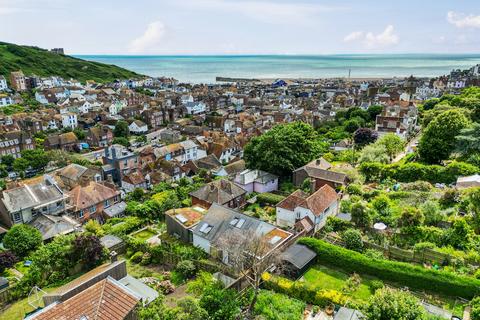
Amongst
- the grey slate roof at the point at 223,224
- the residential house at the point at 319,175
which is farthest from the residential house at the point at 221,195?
the residential house at the point at 319,175

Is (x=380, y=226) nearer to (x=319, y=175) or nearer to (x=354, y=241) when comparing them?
(x=354, y=241)

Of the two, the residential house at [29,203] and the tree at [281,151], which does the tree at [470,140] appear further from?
the residential house at [29,203]

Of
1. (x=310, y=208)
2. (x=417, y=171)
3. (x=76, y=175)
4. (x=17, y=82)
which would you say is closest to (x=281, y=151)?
(x=310, y=208)

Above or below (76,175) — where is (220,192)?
above

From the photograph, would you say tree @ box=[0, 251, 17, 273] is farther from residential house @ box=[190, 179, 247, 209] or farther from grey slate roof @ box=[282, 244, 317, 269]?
grey slate roof @ box=[282, 244, 317, 269]

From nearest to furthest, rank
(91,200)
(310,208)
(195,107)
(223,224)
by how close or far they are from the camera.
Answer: (223,224)
(310,208)
(91,200)
(195,107)

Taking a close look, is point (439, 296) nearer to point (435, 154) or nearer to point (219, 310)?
point (219, 310)

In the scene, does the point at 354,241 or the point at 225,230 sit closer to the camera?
the point at 354,241

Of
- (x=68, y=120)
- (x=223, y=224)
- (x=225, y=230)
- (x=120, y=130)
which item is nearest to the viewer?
(x=225, y=230)

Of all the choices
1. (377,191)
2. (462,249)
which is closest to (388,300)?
(462,249)
